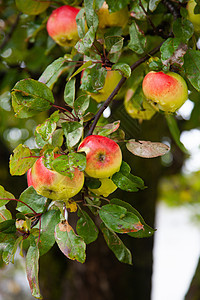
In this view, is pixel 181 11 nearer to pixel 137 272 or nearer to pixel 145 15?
pixel 145 15

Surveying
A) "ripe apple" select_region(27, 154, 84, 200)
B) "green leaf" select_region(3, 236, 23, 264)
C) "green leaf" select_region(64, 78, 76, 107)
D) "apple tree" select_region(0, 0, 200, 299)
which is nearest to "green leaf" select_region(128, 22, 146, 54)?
"apple tree" select_region(0, 0, 200, 299)

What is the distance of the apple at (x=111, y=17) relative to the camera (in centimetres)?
59

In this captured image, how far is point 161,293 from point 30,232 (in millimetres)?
4774

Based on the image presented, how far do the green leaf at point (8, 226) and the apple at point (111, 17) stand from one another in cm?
36

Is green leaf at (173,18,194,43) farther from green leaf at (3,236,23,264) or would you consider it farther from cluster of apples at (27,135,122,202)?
green leaf at (3,236,23,264)

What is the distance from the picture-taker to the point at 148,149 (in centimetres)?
46

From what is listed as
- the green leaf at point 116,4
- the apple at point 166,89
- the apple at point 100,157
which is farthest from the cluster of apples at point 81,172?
the green leaf at point 116,4

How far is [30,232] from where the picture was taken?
1.42 ft

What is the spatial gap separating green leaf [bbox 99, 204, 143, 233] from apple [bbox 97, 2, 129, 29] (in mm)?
319

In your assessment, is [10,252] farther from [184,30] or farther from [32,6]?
[32,6]

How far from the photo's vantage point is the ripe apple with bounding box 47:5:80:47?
2.10 ft

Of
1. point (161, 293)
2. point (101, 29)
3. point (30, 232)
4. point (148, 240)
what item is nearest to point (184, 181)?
point (148, 240)

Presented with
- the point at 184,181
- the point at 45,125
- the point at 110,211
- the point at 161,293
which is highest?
the point at 45,125

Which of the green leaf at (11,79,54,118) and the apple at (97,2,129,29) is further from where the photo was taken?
the apple at (97,2,129,29)
